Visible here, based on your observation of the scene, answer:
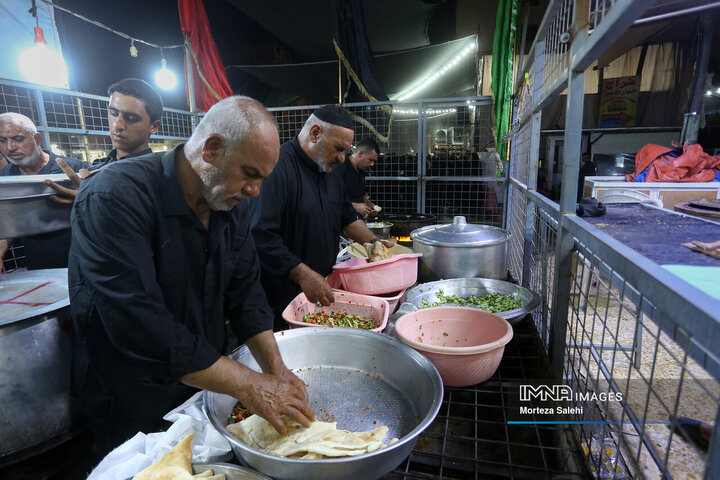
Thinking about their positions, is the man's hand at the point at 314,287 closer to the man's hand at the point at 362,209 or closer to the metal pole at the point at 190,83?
the man's hand at the point at 362,209

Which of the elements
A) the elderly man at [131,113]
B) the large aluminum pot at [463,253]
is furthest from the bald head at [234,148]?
the elderly man at [131,113]

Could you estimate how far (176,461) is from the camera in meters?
1.01

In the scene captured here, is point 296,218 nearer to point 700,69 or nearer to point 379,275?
point 379,275

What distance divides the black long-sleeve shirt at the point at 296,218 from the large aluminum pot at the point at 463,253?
69 centimetres

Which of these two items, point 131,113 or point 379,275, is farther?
point 131,113

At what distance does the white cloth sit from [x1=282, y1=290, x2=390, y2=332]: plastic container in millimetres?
772

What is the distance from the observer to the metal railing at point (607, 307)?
660 mm

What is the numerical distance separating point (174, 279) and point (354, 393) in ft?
2.62

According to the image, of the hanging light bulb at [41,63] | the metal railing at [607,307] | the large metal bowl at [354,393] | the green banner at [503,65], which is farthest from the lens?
the hanging light bulb at [41,63]

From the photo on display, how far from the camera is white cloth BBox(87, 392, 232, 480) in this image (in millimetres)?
1061

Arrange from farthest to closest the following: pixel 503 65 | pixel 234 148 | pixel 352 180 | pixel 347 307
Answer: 1. pixel 352 180
2. pixel 503 65
3. pixel 347 307
4. pixel 234 148

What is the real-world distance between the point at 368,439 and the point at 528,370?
980 millimetres

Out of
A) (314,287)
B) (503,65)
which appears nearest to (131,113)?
(314,287)

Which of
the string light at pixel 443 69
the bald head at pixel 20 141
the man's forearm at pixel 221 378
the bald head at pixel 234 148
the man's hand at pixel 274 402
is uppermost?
the string light at pixel 443 69
